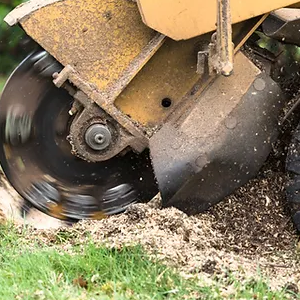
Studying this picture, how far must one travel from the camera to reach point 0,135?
5.25 metres

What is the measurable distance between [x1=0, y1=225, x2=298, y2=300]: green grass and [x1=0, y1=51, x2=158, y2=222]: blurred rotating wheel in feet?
2.43

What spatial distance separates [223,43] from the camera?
4.44 meters

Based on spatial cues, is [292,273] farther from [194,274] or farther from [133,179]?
[133,179]

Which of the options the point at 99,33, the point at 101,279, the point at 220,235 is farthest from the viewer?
the point at 99,33

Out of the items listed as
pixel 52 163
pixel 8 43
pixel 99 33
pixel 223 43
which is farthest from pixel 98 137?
pixel 8 43

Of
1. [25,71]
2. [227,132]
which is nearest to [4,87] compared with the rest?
[25,71]

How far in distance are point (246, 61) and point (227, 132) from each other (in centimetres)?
39

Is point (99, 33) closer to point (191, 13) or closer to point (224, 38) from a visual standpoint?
point (191, 13)

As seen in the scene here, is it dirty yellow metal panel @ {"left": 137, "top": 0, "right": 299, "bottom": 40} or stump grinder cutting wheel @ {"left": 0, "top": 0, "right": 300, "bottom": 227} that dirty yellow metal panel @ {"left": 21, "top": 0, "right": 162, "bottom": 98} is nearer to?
stump grinder cutting wheel @ {"left": 0, "top": 0, "right": 300, "bottom": 227}

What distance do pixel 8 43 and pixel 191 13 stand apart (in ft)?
5.88

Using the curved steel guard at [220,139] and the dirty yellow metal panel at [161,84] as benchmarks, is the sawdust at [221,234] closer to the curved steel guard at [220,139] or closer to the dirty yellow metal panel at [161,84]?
the curved steel guard at [220,139]

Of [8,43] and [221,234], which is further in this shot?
[8,43]

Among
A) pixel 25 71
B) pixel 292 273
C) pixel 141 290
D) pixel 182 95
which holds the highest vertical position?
pixel 25 71

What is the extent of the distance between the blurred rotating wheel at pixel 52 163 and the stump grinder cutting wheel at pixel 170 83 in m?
0.05
